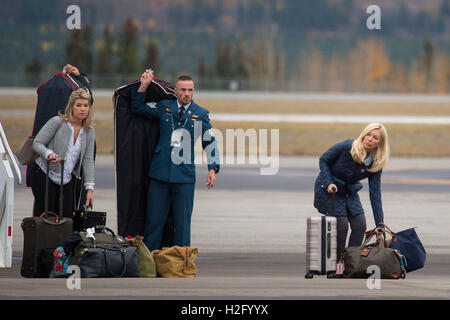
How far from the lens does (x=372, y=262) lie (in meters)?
7.84

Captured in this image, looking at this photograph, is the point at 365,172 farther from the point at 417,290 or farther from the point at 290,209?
the point at 290,209

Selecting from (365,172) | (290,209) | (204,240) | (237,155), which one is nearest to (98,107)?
(237,155)

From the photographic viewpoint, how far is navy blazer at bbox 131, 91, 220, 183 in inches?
336

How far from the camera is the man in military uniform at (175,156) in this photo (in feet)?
28.0

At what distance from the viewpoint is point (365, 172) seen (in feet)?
28.0

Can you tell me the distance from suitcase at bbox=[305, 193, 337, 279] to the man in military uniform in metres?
1.19

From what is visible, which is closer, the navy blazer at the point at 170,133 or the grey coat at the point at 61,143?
the grey coat at the point at 61,143

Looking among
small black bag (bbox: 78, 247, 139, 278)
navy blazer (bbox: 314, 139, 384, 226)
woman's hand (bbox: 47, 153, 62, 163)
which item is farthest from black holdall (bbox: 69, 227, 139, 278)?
navy blazer (bbox: 314, 139, 384, 226)

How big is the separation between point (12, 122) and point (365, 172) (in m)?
30.6

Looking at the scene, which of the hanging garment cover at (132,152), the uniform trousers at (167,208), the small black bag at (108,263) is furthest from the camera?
the hanging garment cover at (132,152)

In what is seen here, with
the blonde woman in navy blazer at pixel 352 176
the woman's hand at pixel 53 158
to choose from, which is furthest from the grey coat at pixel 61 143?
the blonde woman in navy blazer at pixel 352 176

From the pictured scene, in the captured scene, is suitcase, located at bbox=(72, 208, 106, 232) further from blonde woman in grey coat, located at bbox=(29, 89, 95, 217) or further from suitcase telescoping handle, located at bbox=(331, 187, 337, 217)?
suitcase telescoping handle, located at bbox=(331, 187, 337, 217)

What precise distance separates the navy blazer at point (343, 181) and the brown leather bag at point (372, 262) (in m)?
0.56

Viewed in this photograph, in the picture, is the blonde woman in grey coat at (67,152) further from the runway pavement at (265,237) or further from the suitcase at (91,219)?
the runway pavement at (265,237)
